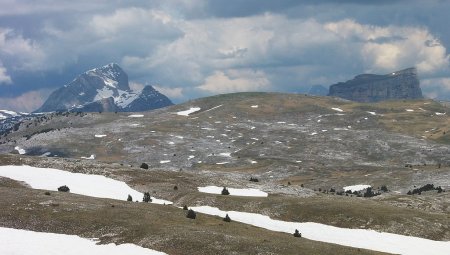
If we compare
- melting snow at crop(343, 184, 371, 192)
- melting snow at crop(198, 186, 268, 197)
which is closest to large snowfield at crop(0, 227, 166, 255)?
melting snow at crop(198, 186, 268, 197)

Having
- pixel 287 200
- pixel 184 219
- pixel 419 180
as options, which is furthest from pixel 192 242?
pixel 419 180

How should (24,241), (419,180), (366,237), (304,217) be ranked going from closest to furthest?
1. (24,241)
2. (366,237)
3. (304,217)
4. (419,180)

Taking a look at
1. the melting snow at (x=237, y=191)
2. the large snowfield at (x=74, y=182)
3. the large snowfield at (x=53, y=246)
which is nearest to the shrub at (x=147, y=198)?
the large snowfield at (x=74, y=182)

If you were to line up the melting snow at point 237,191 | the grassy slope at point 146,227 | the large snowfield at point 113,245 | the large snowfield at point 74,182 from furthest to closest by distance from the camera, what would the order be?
1. the melting snow at point 237,191
2. the large snowfield at point 74,182
3. the grassy slope at point 146,227
4. the large snowfield at point 113,245

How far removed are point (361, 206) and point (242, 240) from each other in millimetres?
29962

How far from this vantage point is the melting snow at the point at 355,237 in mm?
66606

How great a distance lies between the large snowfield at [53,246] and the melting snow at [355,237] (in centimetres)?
2360

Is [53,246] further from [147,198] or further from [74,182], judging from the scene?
[74,182]

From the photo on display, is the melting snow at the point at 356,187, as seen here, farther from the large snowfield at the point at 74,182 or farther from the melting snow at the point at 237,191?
the large snowfield at the point at 74,182

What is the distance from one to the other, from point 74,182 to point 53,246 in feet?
122

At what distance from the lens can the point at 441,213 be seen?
8281 cm

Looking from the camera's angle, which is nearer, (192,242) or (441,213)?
(192,242)

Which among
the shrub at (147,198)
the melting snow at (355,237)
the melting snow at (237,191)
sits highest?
the melting snow at (237,191)

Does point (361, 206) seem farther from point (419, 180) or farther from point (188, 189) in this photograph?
point (419, 180)
